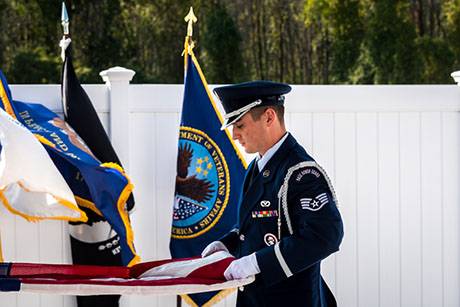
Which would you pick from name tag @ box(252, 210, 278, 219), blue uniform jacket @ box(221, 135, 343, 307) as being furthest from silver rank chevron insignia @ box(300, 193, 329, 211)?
name tag @ box(252, 210, 278, 219)

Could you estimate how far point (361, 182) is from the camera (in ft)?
18.5

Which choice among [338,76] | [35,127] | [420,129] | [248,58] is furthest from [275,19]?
[35,127]

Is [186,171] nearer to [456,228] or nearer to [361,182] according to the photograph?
[361,182]

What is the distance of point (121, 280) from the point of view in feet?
11.3

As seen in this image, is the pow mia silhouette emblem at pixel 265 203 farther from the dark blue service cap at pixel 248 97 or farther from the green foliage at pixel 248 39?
the green foliage at pixel 248 39

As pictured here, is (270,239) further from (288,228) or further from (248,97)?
(248,97)

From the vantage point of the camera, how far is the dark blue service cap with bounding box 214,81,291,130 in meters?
3.38

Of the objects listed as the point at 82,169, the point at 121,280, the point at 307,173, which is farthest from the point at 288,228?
the point at 82,169

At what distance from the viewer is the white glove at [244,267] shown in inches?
127

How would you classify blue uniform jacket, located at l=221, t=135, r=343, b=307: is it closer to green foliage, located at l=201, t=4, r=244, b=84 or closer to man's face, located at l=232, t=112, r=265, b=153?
man's face, located at l=232, t=112, r=265, b=153

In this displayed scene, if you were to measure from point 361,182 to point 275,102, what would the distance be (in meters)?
2.34

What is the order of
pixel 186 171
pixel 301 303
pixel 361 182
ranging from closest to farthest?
pixel 301 303 → pixel 186 171 → pixel 361 182

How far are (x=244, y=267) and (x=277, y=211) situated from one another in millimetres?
242

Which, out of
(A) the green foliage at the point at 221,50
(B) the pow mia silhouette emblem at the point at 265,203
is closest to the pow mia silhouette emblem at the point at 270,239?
(B) the pow mia silhouette emblem at the point at 265,203
